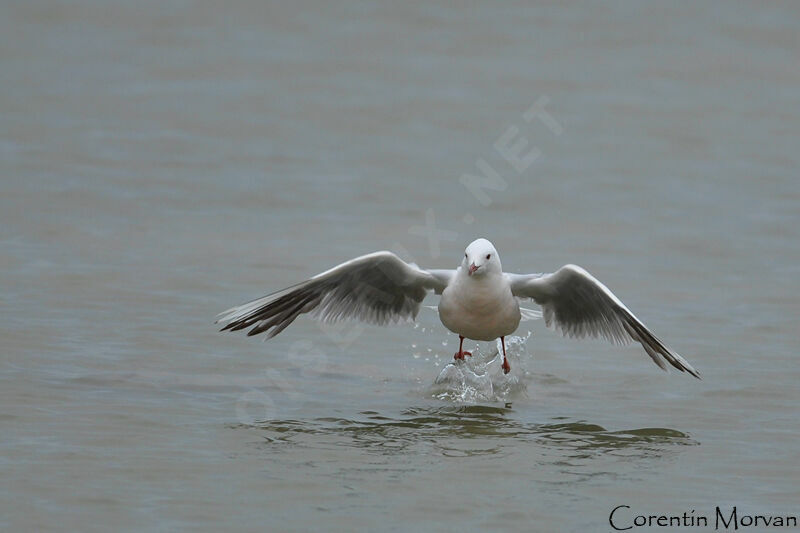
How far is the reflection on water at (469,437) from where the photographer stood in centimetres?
952

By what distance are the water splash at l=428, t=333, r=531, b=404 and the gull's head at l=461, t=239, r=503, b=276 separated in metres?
1.14

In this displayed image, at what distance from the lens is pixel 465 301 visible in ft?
34.6

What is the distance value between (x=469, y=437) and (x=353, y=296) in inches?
71.7

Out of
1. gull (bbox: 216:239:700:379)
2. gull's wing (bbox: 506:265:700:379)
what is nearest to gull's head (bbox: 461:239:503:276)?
gull (bbox: 216:239:700:379)

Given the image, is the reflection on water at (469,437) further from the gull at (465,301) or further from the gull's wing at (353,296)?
the gull's wing at (353,296)

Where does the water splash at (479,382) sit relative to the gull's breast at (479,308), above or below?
below

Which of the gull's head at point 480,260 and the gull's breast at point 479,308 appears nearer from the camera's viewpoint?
the gull's head at point 480,260

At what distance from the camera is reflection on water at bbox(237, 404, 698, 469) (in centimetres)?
952

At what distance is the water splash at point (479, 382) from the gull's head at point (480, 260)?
1138 mm

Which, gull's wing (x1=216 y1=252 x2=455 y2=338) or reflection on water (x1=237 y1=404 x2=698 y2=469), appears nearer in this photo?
reflection on water (x1=237 y1=404 x2=698 y2=469)

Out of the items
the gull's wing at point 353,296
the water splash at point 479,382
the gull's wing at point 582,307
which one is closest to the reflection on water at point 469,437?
the water splash at point 479,382

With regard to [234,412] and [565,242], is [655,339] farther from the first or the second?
[565,242]

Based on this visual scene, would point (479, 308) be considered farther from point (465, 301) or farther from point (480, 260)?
point (480, 260)

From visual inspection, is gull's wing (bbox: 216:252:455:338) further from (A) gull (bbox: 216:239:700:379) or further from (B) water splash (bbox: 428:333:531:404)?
(B) water splash (bbox: 428:333:531:404)
